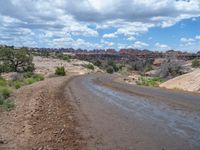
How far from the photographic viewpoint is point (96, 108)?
862 inches

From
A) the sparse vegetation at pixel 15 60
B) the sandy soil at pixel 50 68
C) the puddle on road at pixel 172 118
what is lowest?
the sandy soil at pixel 50 68

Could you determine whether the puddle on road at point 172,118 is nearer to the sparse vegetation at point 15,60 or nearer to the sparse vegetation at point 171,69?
the sparse vegetation at point 171,69

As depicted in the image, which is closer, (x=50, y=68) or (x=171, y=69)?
(x=171, y=69)

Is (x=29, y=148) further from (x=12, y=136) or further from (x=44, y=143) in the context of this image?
(x=12, y=136)

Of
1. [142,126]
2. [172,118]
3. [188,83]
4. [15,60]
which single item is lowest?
[15,60]

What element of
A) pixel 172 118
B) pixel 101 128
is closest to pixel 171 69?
pixel 172 118

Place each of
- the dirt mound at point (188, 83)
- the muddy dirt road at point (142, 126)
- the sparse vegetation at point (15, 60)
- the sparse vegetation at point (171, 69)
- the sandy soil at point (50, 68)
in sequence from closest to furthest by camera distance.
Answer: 1. the muddy dirt road at point (142, 126)
2. the dirt mound at point (188, 83)
3. the sparse vegetation at point (171, 69)
4. the sparse vegetation at point (15, 60)
5. the sandy soil at point (50, 68)

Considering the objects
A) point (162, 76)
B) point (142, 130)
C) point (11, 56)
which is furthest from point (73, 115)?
point (11, 56)

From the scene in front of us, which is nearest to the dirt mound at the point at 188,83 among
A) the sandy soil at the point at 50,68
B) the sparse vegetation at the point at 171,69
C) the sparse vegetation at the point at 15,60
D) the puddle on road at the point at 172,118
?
the puddle on road at the point at 172,118

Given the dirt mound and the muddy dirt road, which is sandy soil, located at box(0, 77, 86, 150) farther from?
the dirt mound

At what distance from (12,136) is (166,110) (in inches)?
401

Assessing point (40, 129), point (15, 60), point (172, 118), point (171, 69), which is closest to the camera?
point (40, 129)

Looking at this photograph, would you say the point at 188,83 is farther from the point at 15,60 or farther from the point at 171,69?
the point at 15,60

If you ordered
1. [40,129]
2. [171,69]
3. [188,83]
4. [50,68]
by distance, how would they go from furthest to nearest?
1. [50,68]
2. [171,69]
3. [188,83]
4. [40,129]
